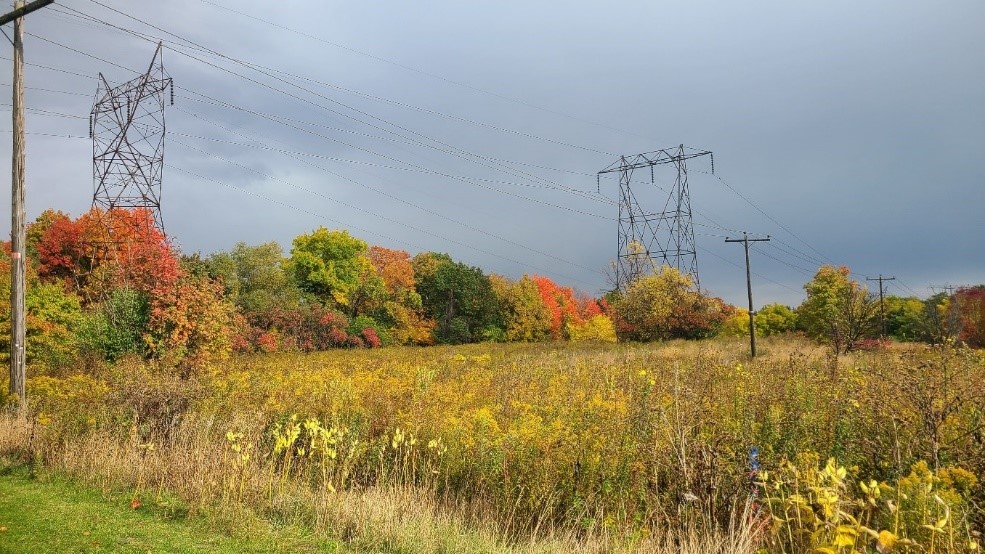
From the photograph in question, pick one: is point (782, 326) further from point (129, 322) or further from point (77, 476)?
point (77, 476)

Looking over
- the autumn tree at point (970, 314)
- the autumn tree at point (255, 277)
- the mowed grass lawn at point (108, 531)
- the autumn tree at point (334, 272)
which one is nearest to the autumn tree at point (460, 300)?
the autumn tree at point (334, 272)

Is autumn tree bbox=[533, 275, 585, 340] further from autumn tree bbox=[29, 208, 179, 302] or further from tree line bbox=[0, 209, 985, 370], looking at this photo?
autumn tree bbox=[29, 208, 179, 302]

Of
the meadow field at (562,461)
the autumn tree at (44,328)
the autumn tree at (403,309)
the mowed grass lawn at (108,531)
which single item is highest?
the autumn tree at (403,309)

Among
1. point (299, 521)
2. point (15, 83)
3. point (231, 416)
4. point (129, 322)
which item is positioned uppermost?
point (15, 83)

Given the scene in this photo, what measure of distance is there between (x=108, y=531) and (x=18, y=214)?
8.85 meters

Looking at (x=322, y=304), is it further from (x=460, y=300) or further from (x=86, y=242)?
(x=86, y=242)

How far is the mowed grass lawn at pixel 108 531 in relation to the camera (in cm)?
551

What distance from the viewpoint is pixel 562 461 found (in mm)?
6309

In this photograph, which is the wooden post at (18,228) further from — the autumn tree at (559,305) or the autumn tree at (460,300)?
the autumn tree at (559,305)

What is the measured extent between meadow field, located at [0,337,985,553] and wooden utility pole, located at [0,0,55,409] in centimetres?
209

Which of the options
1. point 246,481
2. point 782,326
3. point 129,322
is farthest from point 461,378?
point 782,326

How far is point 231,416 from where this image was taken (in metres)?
9.43

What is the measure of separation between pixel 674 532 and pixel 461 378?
26.3ft

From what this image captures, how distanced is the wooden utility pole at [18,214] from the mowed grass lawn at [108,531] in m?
5.43
